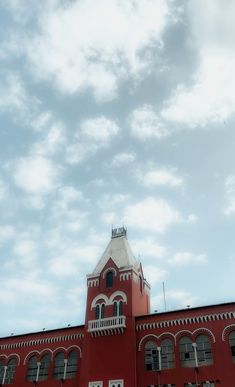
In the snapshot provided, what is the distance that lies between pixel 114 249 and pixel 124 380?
15.4 m

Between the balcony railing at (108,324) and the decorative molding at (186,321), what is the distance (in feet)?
5.80

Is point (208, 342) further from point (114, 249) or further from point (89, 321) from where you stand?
point (114, 249)

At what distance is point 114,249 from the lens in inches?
1986

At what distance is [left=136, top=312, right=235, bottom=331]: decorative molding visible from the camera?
38750 mm

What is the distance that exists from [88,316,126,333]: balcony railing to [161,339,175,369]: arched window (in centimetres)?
440

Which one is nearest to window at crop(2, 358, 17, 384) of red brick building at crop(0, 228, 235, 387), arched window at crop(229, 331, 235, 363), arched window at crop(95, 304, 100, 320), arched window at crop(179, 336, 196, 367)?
red brick building at crop(0, 228, 235, 387)

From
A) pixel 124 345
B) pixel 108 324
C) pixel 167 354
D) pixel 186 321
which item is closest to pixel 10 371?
pixel 108 324

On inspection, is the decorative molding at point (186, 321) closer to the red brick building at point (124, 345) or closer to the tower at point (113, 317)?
the red brick building at point (124, 345)

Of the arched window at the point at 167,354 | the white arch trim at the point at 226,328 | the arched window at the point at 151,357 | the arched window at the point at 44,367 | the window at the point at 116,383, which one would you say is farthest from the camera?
the arched window at the point at 44,367

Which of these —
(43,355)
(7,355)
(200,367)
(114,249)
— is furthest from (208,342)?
(7,355)

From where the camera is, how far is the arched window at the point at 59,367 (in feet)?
147

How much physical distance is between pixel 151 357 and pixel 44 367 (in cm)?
1337

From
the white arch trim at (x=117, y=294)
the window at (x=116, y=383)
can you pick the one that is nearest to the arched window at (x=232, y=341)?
the window at (x=116, y=383)

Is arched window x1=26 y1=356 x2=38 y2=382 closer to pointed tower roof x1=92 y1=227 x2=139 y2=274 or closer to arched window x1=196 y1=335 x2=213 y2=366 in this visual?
pointed tower roof x1=92 y1=227 x2=139 y2=274
